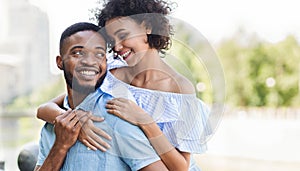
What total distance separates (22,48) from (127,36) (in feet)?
6.16

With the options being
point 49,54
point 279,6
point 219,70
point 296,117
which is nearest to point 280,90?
point 296,117

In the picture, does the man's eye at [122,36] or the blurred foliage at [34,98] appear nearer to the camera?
the man's eye at [122,36]

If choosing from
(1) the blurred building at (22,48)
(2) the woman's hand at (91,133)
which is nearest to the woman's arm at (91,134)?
(2) the woman's hand at (91,133)

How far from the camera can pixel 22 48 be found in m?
2.69

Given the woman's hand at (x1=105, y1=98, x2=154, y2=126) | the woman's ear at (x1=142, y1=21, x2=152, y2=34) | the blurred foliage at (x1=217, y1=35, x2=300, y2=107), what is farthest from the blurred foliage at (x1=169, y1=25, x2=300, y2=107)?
the woman's hand at (x1=105, y1=98, x2=154, y2=126)

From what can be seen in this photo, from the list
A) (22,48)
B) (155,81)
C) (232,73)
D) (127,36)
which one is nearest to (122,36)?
(127,36)

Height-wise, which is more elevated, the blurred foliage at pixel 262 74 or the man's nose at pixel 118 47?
the blurred foliage at pixel 262 74

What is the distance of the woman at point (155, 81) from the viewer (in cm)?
92

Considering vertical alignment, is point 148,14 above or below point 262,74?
below

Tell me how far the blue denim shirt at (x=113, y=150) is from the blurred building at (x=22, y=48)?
1.67m

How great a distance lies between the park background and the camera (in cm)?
252

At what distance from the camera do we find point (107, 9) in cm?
98

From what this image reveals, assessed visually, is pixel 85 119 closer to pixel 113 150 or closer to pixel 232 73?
pixel 113 150

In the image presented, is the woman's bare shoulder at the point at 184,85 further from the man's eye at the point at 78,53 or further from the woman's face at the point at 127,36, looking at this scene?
the man's eye at the point at 78,53
